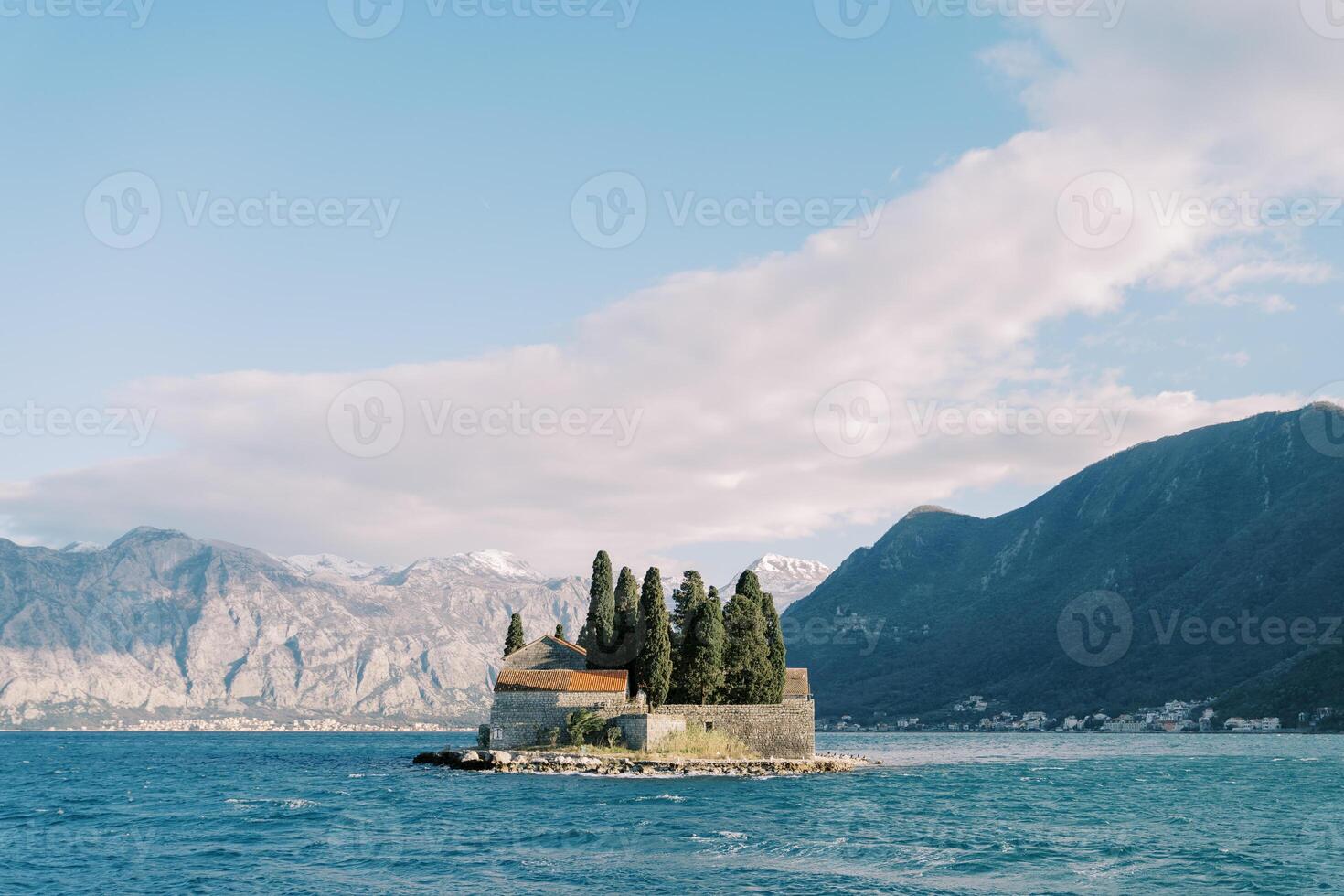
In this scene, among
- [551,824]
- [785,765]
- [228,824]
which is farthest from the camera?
[785,765]

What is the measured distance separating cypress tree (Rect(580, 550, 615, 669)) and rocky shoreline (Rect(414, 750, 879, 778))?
11.3 metres

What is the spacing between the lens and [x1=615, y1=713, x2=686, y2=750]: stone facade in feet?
250

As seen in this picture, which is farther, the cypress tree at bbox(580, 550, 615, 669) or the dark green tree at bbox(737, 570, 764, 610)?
the dark green tree at bbox(737, 570, 764, 610)

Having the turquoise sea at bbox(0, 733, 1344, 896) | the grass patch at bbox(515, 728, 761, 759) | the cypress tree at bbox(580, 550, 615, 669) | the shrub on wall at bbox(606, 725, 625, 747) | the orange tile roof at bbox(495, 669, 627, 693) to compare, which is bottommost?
the turquoise sea at bbox(0, 733, 1344, 896)

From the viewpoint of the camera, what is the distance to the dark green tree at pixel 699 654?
8188cm

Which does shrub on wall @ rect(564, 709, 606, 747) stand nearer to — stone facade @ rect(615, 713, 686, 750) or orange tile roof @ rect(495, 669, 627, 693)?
stone facade @ rect(615, 713, 686, 750)

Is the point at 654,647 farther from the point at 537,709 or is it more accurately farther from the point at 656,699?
A: the point at 537,709

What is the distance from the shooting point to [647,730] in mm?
76250

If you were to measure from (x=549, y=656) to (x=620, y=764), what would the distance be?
604 inches

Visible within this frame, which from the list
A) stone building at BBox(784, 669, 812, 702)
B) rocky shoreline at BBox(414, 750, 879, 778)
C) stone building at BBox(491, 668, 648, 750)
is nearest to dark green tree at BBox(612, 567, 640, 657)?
stone building at BBox(491, 668, 648, 750)

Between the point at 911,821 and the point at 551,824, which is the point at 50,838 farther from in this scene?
the point at 911,821

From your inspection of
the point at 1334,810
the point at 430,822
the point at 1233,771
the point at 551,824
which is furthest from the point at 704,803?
the point at 1233,771

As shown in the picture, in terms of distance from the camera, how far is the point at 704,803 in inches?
2311

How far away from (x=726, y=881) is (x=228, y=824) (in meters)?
29.8
